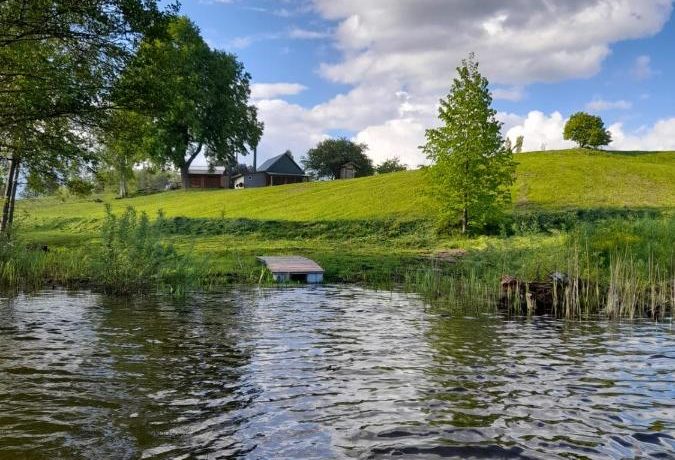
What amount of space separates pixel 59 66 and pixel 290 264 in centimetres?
1104

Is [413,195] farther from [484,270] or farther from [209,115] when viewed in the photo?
[209,115]

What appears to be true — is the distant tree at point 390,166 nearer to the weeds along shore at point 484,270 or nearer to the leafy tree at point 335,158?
the leafy tree at point 335,158

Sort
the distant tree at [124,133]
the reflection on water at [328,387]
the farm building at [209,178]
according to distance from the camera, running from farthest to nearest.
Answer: the farm building at [209,178]
the distant tree at [124,133]
the reflection on water at [328,387]

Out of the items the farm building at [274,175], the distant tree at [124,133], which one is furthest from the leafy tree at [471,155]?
the farm building at [274,175]

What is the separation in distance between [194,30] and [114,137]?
58930 millimetres

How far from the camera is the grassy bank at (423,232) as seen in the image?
16.9 m

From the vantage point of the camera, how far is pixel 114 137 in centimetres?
1906

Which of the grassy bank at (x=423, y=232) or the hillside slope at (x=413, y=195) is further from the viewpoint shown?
the hillside slope at (x=413, y=195)

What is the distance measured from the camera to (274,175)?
94.4m

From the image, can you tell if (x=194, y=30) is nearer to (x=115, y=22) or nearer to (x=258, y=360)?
(x=115, y=22)

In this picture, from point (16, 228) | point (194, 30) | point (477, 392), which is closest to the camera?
point (477, 392)

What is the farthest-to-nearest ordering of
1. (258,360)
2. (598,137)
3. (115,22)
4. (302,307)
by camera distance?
1. (598,137)
2. (115,22)
3. (302,307)
4. (258,360)

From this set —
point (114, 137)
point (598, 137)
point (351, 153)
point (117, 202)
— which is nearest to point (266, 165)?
point (351, 153)

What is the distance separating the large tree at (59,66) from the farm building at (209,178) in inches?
3058
